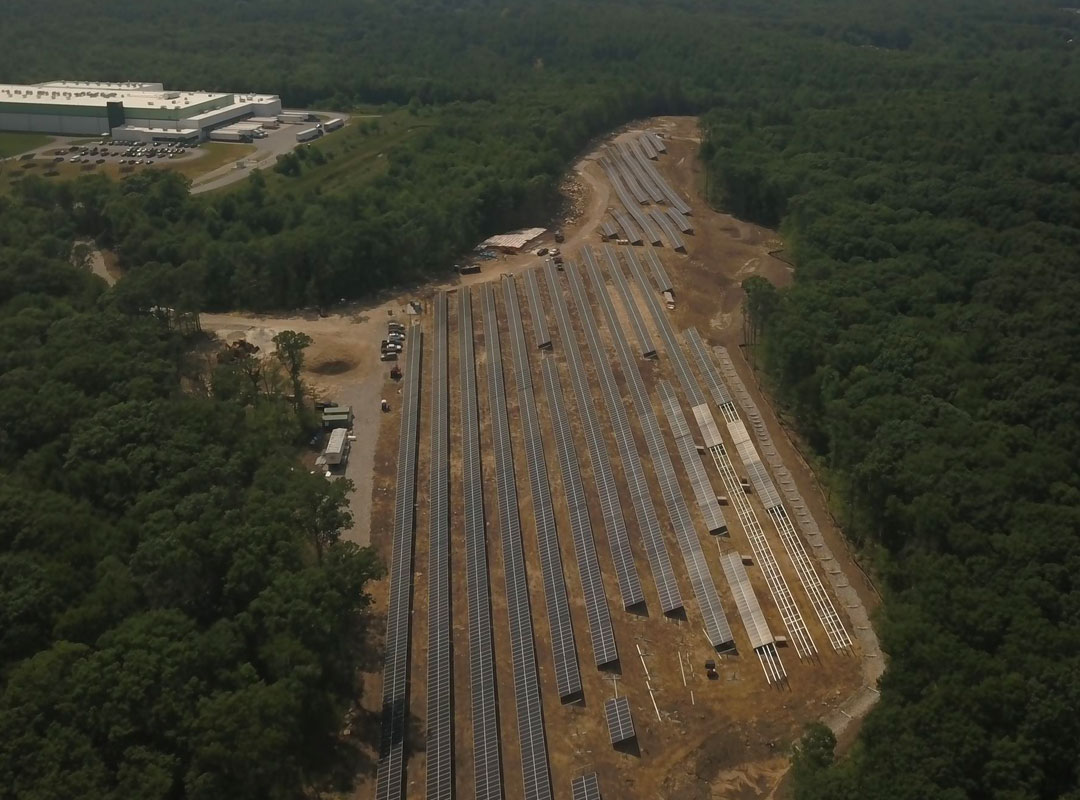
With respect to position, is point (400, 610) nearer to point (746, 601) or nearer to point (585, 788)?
point (585, 788)

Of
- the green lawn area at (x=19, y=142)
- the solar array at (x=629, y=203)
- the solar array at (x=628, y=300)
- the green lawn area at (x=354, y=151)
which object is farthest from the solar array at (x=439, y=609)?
the green lawn area at (x=19, y=142)

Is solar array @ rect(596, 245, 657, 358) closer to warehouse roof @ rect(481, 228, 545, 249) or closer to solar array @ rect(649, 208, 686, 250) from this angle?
warehouse roof @ rect(481, 228, 545, 249)

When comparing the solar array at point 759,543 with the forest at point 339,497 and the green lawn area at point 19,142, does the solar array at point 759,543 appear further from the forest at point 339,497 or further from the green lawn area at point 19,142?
the green lawn area at point 19,142

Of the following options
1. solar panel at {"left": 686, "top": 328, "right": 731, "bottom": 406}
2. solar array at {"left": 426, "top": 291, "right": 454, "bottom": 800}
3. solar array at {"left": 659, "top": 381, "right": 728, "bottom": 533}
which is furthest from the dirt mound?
solar panel at {"left": 686, "top": 328, "right": 731, "bottom": 406}

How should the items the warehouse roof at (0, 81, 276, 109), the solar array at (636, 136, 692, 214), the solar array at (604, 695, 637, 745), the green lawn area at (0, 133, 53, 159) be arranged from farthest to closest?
the warehouse roof at (0, 81, 276, 109) → the green lawn area at (0, 133, 53, 159) → the solar array at (636, 136, 692, 214) → the solar array at (604, 695, 637, 745)

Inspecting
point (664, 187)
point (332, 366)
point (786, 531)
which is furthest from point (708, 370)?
point (664, 187)
